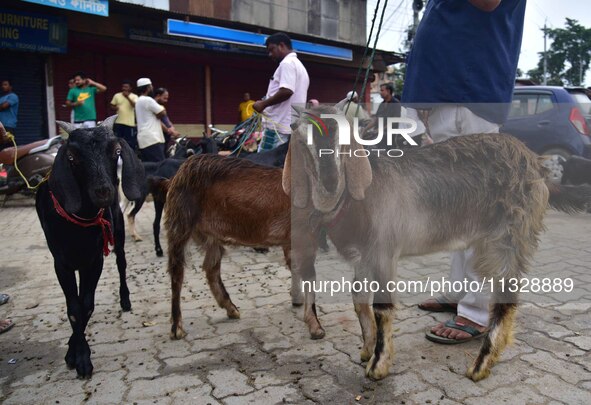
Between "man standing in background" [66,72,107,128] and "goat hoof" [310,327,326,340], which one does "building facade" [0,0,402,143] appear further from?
"goat hoof" [310,327,326,340]

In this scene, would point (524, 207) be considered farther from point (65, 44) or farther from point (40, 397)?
point (65, 44)

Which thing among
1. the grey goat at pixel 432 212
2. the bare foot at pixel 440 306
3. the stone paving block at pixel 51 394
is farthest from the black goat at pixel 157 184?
the bare foot at pixel 440 306

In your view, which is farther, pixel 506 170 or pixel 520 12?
pixel 520 12

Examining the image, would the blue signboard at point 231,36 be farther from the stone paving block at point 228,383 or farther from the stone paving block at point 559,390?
the stone paving block at point 559,390

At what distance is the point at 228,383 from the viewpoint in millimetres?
2703

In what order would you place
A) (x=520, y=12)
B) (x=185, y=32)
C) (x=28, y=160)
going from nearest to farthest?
(x=520, y=12) → (x=28, y=160) → (x=185, y=32)

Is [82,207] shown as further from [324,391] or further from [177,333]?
[324,391]

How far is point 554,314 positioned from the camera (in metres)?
3.56

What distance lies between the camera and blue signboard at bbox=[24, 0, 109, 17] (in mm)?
10342

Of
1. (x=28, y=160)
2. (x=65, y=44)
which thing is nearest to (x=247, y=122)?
(x=28, y=160)

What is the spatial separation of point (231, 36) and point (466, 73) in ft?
38.2

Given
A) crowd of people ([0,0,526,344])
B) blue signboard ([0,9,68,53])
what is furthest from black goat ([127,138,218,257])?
blue signboard ([0,9,68,53])

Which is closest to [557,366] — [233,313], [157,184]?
[233,313]

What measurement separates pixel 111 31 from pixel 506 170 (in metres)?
11.5
